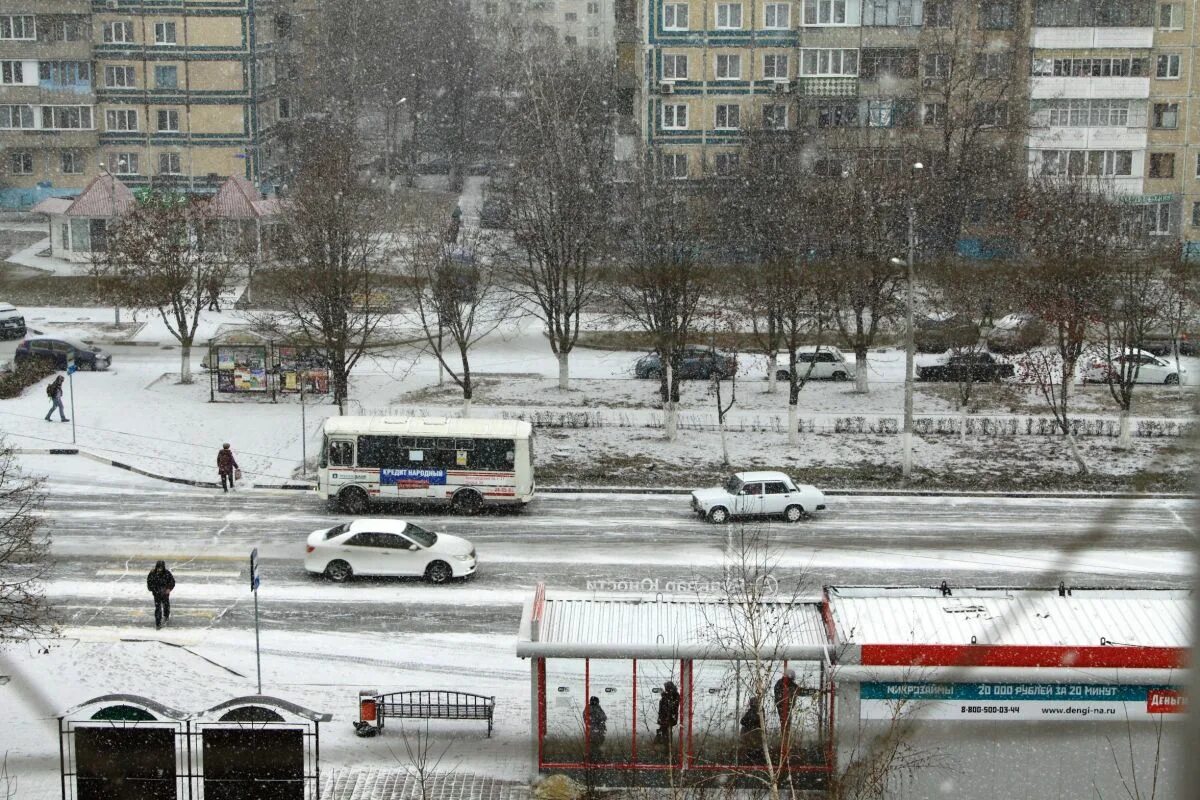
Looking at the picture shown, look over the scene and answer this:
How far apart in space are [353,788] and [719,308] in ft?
77.8

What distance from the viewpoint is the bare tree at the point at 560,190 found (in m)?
38.4

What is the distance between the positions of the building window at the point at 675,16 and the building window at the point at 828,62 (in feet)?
15.8

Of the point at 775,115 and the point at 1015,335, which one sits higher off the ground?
the point at 775,115

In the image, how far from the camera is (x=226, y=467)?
29094 millimetres

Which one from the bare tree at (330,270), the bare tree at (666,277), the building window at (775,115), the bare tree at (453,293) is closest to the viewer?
the bare tree at (330,270)

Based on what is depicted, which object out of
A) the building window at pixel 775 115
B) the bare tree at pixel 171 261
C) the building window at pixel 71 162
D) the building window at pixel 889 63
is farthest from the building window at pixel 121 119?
the building window at pixel 889 63

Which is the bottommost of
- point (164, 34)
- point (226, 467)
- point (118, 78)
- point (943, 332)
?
point (226, 467)

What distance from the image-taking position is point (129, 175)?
59938mm

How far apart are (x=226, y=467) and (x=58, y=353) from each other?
1188 centimetres

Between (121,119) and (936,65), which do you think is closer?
(936,65)

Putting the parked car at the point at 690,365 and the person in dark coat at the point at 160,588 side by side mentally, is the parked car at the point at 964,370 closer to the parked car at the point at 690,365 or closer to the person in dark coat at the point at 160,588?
the parked car at the point at 690,365

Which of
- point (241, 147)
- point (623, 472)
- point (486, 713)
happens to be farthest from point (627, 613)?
point (241, 147)

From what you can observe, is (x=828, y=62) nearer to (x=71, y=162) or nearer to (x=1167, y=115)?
(x=1167, y=115)

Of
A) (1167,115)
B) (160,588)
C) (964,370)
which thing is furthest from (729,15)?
(160,588)
